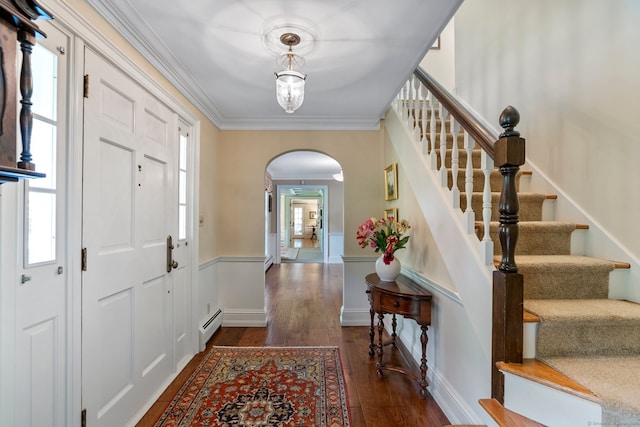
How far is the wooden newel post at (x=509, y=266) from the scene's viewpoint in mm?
1264

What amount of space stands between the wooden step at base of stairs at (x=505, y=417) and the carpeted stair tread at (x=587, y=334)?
28 cm

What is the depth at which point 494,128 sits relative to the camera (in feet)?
9.05

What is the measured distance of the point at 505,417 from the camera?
4.00ft

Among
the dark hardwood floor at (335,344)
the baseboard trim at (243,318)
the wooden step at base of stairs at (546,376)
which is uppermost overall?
the wooden step at base of stairs at (546,376)

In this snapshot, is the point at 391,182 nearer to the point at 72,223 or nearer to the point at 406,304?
the point at 406,304

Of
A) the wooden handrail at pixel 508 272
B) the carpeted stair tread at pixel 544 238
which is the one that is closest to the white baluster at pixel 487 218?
the wooden handrail at pixel 508 272

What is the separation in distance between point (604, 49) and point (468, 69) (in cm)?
165

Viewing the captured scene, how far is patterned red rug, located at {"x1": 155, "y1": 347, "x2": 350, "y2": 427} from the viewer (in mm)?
1831

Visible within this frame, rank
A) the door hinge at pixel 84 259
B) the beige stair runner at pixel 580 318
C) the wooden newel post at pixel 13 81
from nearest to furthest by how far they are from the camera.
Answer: the wooden newel post at pixel 13 81 → the beige stair runner at pixel 580 318 → the door hinge at pixel 84 259

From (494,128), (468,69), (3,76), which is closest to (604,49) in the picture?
(494,128)

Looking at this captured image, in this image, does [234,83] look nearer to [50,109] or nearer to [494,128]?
[50,109]

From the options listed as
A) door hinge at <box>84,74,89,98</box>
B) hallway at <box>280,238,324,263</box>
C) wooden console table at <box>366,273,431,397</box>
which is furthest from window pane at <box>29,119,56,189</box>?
hallway at <box>280,238,324,263</box>

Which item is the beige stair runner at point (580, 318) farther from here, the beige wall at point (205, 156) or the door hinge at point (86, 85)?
the beige wall at point (205, 156)

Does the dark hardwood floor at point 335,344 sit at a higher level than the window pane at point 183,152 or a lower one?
lower
